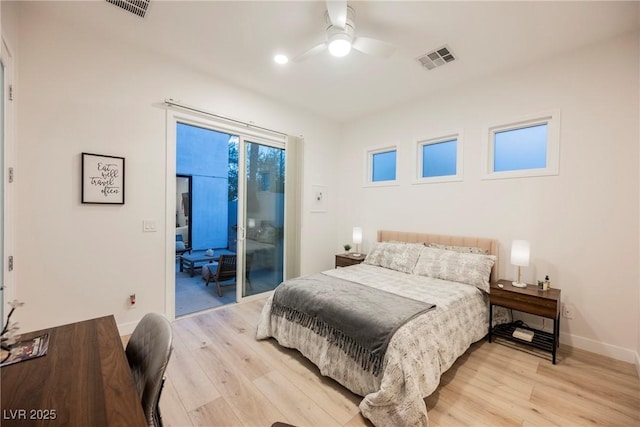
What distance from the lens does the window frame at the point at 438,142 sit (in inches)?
138

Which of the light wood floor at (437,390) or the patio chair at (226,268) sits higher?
the patio chair at (226,268)

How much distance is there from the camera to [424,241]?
3.73 m

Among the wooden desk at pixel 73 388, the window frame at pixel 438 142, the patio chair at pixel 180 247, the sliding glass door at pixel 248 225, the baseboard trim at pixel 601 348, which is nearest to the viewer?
the wooden desk at pixel 73 388

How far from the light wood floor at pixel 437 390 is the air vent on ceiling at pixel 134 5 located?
120 inches

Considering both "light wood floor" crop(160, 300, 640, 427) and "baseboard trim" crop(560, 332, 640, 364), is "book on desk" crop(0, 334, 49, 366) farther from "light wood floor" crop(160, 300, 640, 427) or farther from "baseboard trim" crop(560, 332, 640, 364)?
"baseboard trim" crop(560, 332, 640, 364)

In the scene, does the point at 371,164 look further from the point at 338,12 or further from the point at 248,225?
the point at 338,12

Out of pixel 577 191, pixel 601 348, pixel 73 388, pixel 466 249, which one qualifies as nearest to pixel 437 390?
pixel 466 249

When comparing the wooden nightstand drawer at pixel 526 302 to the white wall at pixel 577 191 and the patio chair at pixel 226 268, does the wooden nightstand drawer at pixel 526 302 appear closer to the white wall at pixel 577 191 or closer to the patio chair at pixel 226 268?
A: the white wall at pixel 577 191

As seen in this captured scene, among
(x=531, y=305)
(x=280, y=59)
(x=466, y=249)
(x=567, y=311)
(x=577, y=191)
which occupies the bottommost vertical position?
(x=567, y=311)

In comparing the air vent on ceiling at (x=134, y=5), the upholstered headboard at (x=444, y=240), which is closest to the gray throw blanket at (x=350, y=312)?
the upholstered headboard at (x=444, y=240)

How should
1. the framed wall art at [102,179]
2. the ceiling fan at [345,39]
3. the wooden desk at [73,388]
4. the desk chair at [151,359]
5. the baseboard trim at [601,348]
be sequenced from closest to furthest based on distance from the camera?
the wooden desk at [73,388], the desk chair at [151,359], the ceiling fan at [345,39], the baseboard trim at [601,348], the framed wall art at [102,179]

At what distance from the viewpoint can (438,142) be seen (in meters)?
3.81

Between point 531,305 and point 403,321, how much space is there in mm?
1499

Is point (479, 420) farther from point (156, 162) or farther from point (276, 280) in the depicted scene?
point (156, 162)
